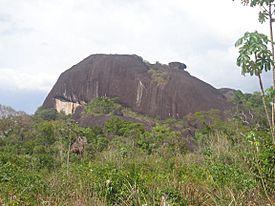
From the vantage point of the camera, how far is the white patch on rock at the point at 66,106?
34594 millimetres

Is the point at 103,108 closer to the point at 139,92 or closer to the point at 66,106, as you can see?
the point at 139,92

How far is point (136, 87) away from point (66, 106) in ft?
23.1

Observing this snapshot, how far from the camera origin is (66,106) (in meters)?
35.2

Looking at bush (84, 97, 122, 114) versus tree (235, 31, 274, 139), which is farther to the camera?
bush (84, 97, 122, 114)

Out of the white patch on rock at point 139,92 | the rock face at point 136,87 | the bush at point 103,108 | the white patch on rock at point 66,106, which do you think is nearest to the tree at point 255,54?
the bush at point 103,108

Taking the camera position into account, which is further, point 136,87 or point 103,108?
point 136,87

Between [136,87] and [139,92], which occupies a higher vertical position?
[136,87]

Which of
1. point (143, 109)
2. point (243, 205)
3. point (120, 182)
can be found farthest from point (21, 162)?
point (143, 109)

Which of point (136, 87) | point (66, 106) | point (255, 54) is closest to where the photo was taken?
point (255, 54)

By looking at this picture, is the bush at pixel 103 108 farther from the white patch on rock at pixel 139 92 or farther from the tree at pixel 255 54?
the tree at pixel 255 54

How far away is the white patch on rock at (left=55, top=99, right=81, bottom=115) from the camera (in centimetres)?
3459

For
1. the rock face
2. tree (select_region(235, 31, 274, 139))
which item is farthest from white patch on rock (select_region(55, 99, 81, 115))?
tree (select_region(235, 31, 274, 139))

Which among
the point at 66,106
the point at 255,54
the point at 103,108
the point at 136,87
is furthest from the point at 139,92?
the point at 255,54

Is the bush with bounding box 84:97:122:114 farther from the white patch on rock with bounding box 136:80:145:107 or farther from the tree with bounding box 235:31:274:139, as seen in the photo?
the tree with bounding box 235:31:274:139
